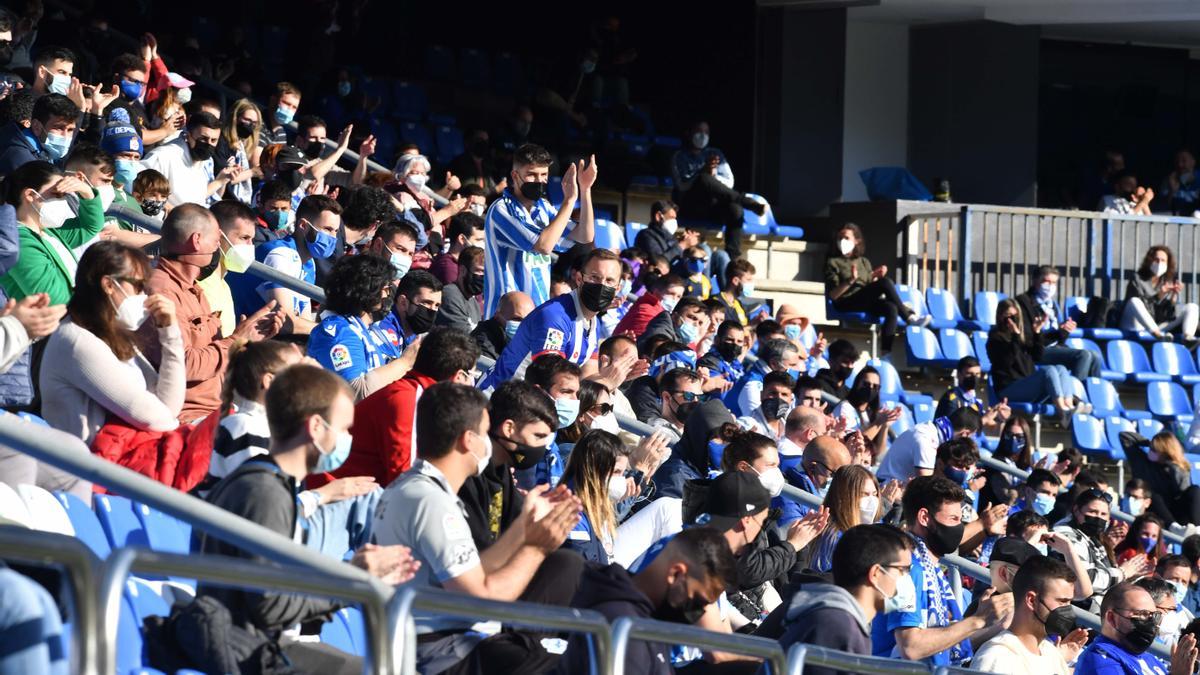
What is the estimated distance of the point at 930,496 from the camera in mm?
6594

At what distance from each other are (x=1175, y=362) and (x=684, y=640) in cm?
1225

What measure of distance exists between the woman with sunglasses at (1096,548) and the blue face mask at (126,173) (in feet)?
15.2

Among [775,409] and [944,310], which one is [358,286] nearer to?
[775,409]

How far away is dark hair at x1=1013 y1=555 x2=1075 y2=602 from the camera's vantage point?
5.74 m

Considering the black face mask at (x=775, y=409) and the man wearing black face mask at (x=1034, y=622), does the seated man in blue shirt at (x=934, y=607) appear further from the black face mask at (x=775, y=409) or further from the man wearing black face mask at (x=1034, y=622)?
the black face mask at (x=775, y=409)

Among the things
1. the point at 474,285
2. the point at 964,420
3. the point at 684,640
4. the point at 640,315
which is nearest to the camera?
the point at 684,640

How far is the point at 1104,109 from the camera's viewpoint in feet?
64.1

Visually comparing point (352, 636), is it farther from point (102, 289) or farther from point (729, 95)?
point (729, 95)

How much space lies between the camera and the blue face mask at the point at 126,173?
311 inches

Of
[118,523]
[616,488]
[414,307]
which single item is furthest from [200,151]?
[118,523]

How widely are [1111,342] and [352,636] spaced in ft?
38.5

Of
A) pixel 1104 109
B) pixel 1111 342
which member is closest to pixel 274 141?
pixel 1111 342

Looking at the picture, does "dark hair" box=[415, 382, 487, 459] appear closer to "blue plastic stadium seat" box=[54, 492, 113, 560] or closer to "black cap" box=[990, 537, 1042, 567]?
"blue plastic stadium seat" box=[54, 492, 113, 560]

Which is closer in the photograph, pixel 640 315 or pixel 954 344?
pixel 640 315
